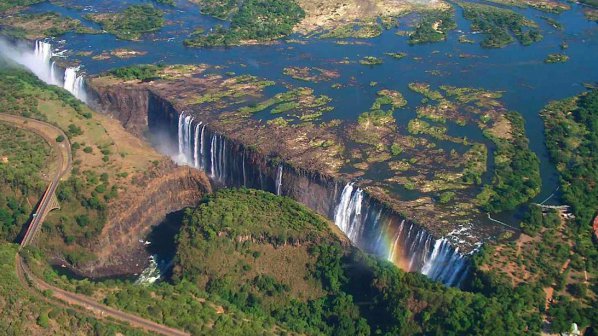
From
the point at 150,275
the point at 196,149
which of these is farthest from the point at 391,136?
the point at 150,275

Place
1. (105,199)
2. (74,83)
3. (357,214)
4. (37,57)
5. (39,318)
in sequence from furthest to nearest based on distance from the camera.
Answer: (37,57), (74,83), (105,199), (357,214), (39,318)

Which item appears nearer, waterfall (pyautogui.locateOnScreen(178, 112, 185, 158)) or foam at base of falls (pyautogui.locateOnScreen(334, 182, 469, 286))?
foam at base of falls (pyautogui.locateOnScreen(334, 182, 469, 286))

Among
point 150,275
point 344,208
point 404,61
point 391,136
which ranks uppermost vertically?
point 404,61

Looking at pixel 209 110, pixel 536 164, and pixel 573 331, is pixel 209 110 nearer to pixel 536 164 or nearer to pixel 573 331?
pixel 536 164

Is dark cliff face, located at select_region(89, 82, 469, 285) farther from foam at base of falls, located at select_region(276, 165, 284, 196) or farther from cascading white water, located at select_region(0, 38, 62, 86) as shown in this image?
cascading white water, located at select_region(0, 38, 62, 86)

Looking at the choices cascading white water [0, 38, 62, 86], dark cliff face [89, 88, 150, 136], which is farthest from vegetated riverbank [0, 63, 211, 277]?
cascading white water [0, 38, 62, 86]

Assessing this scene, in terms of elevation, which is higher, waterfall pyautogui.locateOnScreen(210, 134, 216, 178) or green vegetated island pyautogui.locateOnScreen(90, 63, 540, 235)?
green vegetated island pyautogui.locateOnScreen(90, 63, 540, 235)

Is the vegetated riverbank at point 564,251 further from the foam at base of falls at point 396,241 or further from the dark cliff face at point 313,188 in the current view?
the dark cliff face at point 313,188

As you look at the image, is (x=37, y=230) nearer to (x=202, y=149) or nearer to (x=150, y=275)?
(x=150, y=275)
